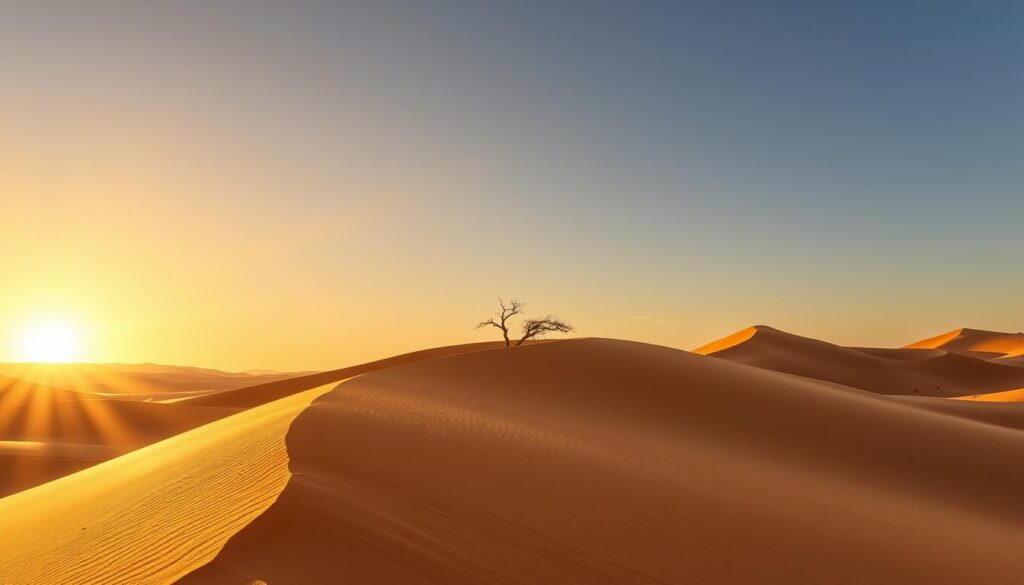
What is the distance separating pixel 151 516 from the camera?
5.39 m

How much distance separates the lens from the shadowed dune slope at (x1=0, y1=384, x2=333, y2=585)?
4.22 meters

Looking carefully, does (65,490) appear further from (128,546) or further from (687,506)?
(687,506)

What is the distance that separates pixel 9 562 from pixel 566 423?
765 cm

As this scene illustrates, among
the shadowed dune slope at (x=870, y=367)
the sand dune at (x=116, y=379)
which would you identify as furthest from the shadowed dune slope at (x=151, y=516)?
the sand dune at (x=116, y=379)

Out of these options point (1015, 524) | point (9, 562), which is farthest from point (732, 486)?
point (9, 562)

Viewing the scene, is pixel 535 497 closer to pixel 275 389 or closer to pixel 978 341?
pixel 275 389

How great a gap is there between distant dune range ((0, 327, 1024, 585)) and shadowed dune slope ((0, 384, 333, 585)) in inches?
1.1

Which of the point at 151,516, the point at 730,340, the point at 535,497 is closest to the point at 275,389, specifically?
the point at 151,516

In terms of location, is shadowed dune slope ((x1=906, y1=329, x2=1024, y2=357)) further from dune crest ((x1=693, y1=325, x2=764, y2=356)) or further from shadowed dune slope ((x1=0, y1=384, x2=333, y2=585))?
shadowed dune slope ((x1=0, y1=384, x2=333, y2=585))

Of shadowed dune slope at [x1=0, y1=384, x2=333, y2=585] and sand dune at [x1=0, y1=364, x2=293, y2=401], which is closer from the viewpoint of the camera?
shadowed dune slope at [x1=0, y1=384, x2=333, y2=585]

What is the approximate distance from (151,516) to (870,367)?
5710cm

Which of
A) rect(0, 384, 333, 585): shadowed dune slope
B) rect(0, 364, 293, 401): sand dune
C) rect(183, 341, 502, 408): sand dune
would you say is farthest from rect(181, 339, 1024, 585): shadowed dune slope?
rect(0, 364, 293, 401): sand dune

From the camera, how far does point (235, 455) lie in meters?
6.54

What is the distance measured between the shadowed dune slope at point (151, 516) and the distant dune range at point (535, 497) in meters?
0.03
